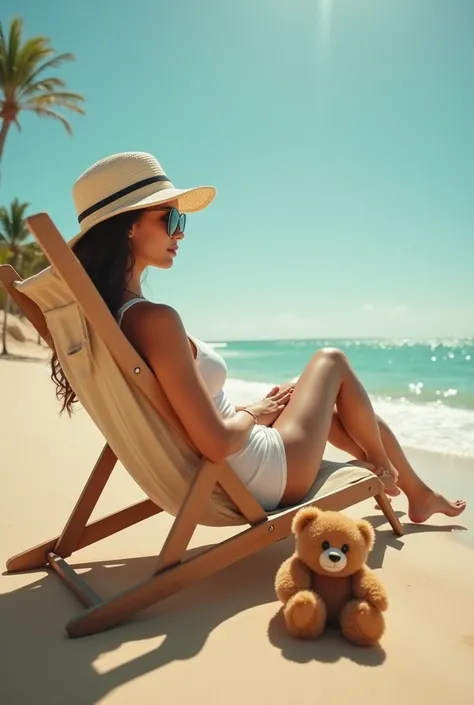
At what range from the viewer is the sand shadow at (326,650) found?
1.70 meters

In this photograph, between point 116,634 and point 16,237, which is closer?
point 116,634

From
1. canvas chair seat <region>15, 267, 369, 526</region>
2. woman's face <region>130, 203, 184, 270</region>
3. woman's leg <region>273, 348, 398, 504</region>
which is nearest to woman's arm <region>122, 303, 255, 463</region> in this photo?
canvas chair seat <region>15, 267, 369, 526</region>

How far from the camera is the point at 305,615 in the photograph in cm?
177

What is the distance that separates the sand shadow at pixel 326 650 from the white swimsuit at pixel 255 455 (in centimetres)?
54

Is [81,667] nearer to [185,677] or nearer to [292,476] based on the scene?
[185,677]

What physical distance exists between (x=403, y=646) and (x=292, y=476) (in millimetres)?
737

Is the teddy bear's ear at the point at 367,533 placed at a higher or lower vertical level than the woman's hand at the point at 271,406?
lower

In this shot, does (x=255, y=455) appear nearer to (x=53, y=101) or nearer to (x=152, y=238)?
(x=152, y=238)

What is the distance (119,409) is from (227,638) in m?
0.88

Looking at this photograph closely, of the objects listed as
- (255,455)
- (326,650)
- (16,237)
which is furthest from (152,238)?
(16,237)

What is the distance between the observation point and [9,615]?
6.63 ft

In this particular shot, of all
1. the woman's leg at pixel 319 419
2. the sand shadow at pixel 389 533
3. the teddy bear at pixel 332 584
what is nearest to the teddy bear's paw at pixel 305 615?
the teddy bear at pixel 332 584

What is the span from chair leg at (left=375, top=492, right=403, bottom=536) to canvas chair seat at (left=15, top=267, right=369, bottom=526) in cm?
83

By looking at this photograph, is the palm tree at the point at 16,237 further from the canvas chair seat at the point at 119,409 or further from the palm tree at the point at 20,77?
the canvas chair seat at the point at 119,409
